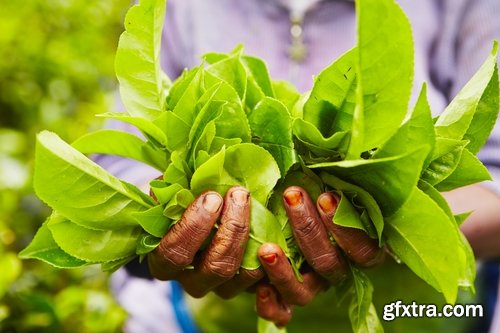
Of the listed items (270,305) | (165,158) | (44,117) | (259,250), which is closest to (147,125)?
(165,158)

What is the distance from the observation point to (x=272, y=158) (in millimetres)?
664

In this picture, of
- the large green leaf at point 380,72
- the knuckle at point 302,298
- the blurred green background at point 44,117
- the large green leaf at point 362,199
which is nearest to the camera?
the large green leaf at point 380,72

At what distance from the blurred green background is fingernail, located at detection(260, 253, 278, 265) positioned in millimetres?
443

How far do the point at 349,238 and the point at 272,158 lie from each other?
4.7 inches

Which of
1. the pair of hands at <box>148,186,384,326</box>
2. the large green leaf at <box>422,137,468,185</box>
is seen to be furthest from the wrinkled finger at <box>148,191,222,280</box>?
the large green leaf at <box>422,137,468,185</box>

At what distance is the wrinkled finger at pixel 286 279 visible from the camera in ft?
2.24

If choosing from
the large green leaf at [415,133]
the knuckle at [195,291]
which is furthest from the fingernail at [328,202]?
the knuckle at [195,291]

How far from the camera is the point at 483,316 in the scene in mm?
1068

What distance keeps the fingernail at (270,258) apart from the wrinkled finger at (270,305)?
0.11 m

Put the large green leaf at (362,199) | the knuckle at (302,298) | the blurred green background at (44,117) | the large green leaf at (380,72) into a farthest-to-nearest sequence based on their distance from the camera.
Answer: the blurred green background at (44,117) < the knuckle at (302,298) < the large green leaf at (362,199) < the large green leaf at (380,72)

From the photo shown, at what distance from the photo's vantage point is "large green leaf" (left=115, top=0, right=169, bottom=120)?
0.65 meters

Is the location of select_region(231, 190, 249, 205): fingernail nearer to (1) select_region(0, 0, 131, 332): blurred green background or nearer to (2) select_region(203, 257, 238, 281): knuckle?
(2) select_region(203, 257, 238, 281): knuckle

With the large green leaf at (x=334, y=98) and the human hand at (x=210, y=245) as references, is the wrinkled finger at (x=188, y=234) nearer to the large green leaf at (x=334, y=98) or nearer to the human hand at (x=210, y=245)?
the human hand at (x=210, y=245)

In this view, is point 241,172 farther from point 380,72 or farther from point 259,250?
point 380,72
